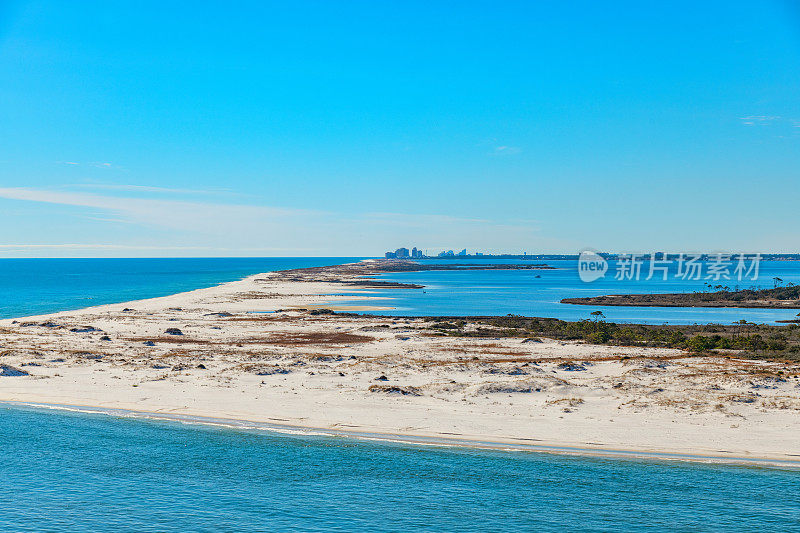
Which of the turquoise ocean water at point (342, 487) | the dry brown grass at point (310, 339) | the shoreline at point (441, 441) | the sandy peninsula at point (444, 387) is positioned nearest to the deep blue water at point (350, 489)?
the turquoise ocean water at point (342, 487)

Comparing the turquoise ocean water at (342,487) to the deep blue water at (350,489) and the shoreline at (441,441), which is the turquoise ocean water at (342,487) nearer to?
the deep blue water at (350,489)

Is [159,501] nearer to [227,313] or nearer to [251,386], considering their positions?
[251,386]

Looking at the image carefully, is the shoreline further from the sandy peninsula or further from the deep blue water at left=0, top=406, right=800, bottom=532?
the deep blue water at left=0, top=406, right=800, bottom=532

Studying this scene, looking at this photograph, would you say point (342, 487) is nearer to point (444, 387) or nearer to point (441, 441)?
point (441, 441)

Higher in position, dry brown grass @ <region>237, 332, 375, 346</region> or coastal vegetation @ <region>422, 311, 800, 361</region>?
coastal vegetation @ <region>422, 311, 800, 361</region>

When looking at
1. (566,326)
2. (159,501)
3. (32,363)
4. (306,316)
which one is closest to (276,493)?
(159,501)

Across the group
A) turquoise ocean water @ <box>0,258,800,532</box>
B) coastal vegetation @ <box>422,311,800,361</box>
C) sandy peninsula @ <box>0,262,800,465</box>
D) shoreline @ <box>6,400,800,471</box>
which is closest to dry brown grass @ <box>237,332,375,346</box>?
sandy peninsula @ <box>0,262,800,465</box>

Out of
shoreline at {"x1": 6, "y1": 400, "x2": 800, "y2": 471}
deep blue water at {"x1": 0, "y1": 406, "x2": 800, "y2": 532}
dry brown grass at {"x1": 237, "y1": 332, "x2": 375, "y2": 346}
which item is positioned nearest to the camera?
deep blue water at {"x1": 0, "y1": 406, "x2": 800, "y2": 532}
